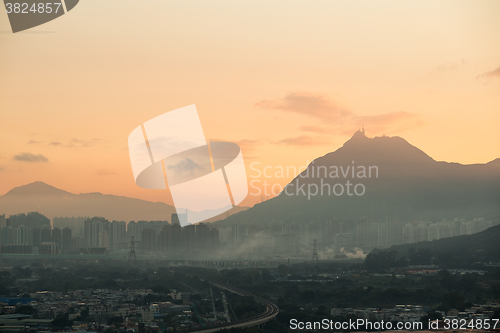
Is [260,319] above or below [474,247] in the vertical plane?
below

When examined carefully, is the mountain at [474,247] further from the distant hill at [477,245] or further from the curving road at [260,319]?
the curving road at [260,319]

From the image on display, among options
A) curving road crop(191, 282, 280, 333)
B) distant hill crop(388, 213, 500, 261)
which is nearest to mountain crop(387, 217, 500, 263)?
distant hill crop(388, 213, 500, 261)

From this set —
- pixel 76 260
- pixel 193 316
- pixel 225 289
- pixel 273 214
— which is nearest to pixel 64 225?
pixel 76 260

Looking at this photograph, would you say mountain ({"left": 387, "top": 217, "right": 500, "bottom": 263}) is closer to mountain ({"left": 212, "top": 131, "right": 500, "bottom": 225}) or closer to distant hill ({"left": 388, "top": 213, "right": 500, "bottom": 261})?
distant hill ({"left": 388, "top": 213, "right": 500, "bottom": 261})

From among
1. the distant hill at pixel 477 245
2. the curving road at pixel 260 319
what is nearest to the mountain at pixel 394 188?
the distant hill at pixel 477 245

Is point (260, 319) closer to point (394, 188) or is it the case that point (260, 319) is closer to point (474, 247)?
point (474, 247)

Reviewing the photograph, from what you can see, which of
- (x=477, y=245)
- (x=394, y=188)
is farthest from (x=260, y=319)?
(x=394, y=188)

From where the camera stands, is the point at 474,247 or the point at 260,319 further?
the point at 474,247

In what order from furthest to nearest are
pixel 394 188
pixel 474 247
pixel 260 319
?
pixel 394 188 → pixel 474 247 → pixel 260 319

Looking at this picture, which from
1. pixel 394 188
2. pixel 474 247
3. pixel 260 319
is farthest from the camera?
pixel 394 188
